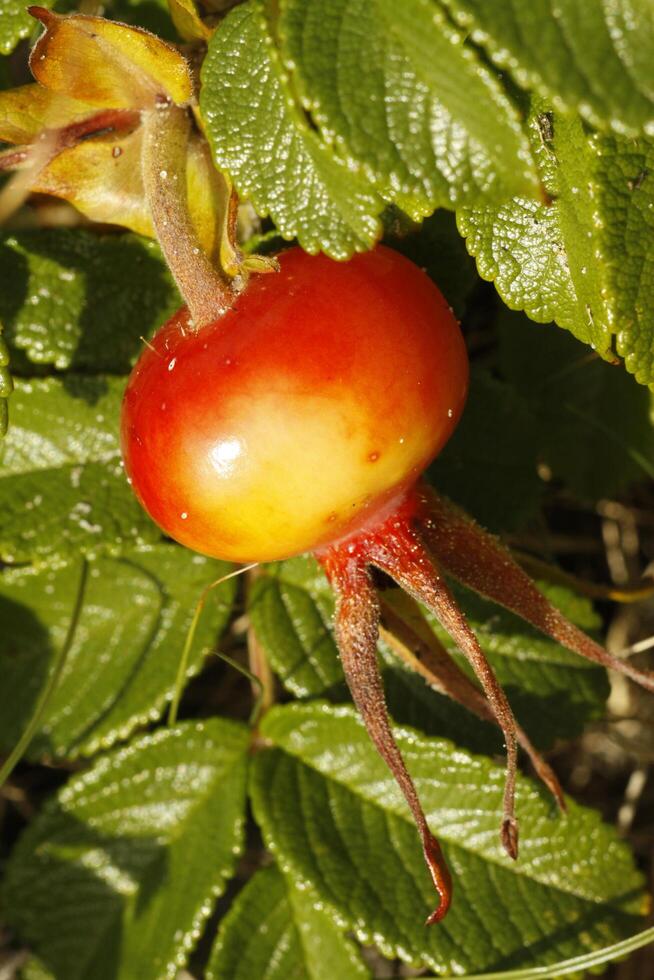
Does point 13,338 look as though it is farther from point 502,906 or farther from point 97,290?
point 502,906

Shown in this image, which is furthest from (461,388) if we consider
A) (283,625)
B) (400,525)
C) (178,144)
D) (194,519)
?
(283,625)

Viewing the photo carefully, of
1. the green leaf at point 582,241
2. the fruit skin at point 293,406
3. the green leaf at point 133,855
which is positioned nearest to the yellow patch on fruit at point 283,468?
the fruit skin at point 293,406

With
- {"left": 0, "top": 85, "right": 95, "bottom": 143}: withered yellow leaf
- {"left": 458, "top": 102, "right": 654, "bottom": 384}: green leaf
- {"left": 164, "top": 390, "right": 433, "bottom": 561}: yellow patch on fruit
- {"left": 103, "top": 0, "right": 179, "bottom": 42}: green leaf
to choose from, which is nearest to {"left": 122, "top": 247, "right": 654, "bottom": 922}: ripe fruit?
{"left": 164, "top": 390, "right": 433, "bottom": 561}: yellow patch on fruit

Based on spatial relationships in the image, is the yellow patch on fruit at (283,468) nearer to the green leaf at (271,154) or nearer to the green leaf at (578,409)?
the green leaf at (271,154)

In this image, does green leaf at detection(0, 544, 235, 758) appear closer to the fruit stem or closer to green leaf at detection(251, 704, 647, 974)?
green leaf at detection(251, 704, 647, 974)

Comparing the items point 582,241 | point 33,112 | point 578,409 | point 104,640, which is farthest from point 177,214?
point 578,409
